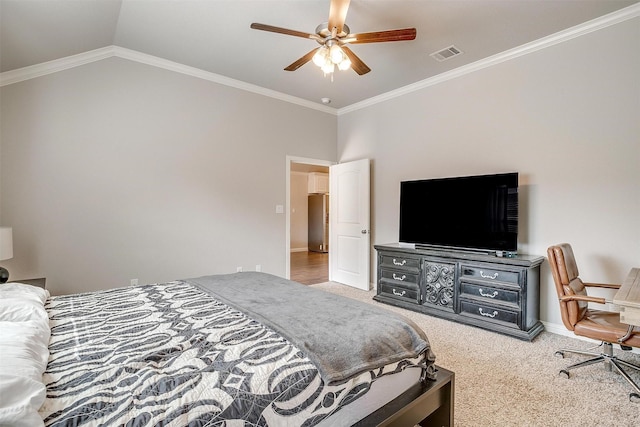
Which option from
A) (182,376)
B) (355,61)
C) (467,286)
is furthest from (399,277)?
(182,376)

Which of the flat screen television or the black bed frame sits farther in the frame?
the flat screen television

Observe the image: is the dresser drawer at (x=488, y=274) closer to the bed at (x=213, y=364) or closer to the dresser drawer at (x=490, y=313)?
the dresser drawer at (x=490, y=313)

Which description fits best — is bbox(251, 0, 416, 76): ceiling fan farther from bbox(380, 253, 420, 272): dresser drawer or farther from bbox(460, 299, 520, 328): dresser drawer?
bbox(460, 299, 520, 328): dresser drawer

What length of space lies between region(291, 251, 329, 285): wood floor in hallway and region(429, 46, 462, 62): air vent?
369cm

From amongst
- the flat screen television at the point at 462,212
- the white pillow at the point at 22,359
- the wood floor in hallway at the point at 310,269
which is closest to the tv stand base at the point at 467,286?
the flat screen television at the point at 462,212

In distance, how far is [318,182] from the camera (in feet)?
30.3

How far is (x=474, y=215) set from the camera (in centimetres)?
343

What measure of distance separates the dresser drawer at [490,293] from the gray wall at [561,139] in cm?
48

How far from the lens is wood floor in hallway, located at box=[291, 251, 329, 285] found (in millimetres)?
5480

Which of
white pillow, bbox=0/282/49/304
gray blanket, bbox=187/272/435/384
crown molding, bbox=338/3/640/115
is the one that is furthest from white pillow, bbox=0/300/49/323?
crown molding, bbox=338/3/640/115

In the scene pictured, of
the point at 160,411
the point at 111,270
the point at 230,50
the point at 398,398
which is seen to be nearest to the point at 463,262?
the point at 398,398

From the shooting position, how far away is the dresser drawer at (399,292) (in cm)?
379

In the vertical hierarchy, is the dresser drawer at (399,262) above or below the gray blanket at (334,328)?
below

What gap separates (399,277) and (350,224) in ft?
4.43
